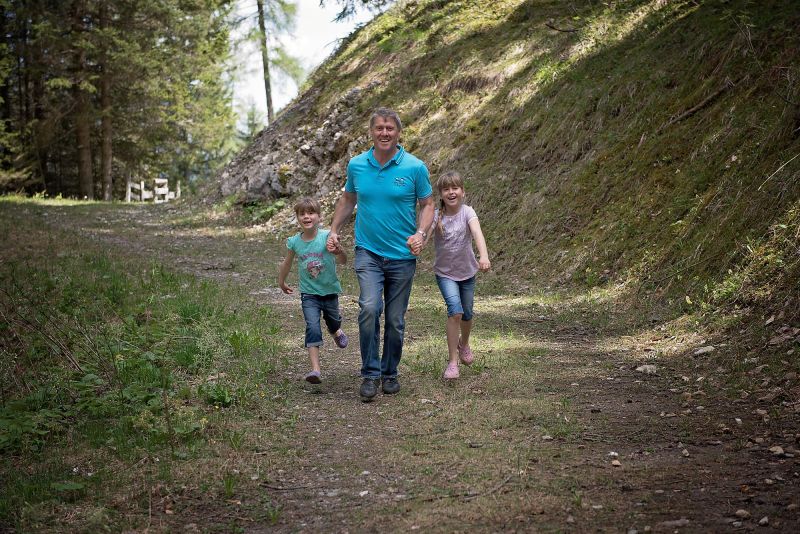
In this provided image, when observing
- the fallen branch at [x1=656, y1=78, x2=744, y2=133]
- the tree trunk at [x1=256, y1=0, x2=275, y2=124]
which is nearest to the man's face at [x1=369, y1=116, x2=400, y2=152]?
the fallen branch at [x1=656, y1=78, x2=744, y2=133]

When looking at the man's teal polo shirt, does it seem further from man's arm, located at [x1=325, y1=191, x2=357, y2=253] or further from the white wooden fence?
the white wooden fence

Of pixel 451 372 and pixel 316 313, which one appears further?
pixel 316 313

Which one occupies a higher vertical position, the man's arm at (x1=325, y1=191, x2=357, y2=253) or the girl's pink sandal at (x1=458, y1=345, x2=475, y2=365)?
the man's arm at (x1=325, y1=191, x2=357, y2=253)

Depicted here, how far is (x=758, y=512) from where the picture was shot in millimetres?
3682

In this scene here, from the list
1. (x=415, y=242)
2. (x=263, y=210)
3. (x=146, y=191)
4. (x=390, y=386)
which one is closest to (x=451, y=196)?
(x=415, y=242)

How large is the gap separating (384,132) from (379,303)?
4.70 feet

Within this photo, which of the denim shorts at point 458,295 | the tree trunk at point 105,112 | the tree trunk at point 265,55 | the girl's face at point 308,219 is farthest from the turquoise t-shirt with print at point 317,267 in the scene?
the tree trunk at point 105,112

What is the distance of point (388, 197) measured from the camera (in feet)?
20.2

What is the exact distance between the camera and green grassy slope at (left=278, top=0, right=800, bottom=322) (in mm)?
8586

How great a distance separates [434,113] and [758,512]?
16.5m

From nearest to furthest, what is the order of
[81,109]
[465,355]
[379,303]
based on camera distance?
[379,303] < [465,355] < [81,109]

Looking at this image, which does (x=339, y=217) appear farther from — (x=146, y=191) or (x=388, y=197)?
(x=146, y=191)

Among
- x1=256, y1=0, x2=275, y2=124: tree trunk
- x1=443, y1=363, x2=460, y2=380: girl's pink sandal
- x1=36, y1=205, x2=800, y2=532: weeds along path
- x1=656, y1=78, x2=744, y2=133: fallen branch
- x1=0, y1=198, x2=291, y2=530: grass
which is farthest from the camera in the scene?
x1=256, y1=0, x2=275, y2=124: tree trunk

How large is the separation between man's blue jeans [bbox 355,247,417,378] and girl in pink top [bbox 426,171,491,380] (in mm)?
608
